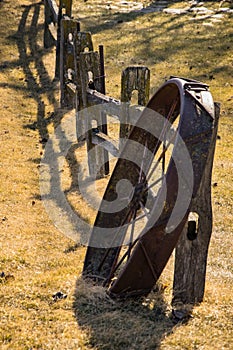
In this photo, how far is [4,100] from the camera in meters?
11.0

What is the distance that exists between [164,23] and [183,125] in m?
12.6

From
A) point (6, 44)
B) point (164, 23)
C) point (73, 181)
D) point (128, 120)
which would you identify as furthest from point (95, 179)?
point (164, 23)

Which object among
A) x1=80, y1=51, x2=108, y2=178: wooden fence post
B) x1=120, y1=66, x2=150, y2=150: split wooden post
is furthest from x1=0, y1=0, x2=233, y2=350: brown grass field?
x1=120, y1=66, x2=150, y2=150: split wooden post

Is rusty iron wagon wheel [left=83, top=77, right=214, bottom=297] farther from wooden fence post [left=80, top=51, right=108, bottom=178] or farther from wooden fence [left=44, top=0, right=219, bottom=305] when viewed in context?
wooden fence post [left=80, top=51, right=108, bottom=178]

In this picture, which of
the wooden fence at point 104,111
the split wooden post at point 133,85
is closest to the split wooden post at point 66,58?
the wooden fence at point 104,111

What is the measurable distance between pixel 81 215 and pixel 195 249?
98.4 inches

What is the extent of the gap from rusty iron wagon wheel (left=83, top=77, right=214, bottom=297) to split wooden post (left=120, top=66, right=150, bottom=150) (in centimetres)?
123

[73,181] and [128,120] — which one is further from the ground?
[128,120]

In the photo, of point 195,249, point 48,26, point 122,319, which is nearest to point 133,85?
point 195,249

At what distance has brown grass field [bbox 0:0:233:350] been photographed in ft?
13.8

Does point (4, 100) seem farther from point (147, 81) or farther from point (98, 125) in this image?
point (147, 81)

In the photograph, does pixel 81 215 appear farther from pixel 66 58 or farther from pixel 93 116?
pixel 66 58

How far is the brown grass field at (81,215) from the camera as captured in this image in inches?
165

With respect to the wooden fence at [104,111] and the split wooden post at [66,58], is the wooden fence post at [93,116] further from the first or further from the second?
the split wooden post at [66,58]
